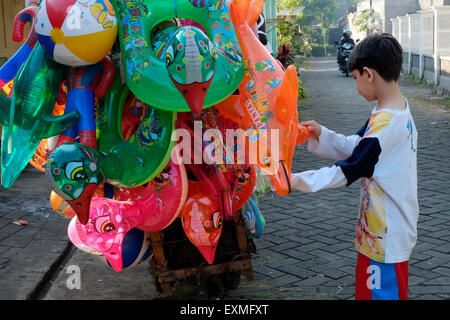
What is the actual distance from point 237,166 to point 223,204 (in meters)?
0.21

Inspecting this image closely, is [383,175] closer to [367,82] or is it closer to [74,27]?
[367,82]

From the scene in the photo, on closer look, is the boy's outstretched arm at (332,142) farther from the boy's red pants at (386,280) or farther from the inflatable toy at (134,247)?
the inflatable toy at (134,247)

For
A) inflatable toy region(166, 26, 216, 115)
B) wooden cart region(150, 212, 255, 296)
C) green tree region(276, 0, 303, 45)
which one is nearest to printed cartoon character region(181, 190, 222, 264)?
wooden cart region(150, 212, 255, 296)

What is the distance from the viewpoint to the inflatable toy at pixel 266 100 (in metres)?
2.99

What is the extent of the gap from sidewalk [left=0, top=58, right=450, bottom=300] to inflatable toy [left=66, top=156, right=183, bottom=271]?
2.89 ft

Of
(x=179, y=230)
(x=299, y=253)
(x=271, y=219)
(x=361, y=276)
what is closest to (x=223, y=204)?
(x=179, y=230)

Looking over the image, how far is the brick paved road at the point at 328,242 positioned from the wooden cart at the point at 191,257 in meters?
0.43

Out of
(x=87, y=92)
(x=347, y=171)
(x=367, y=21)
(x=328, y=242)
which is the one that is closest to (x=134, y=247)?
(x=87, y=92)

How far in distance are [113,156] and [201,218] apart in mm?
561

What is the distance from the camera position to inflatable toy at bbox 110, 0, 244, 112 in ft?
9.12

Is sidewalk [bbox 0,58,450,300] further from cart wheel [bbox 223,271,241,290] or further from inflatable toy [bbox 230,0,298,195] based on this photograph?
inflatable toy [bbox 230,0,298,195]

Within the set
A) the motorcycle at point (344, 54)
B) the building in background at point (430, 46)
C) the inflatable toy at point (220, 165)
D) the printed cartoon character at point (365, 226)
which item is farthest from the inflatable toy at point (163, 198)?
the motorcycle at point (344, 54)

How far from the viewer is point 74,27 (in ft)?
9.66

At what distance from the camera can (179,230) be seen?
11.7 feet
